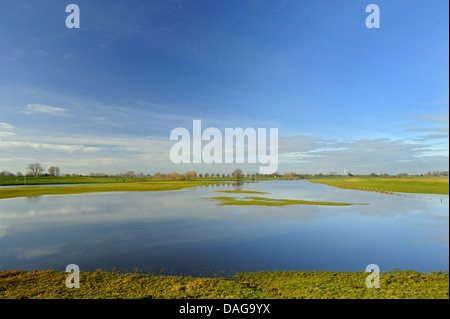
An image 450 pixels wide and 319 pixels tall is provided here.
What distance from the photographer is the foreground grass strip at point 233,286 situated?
10820 millimetres

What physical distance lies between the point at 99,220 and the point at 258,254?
25.1 metres

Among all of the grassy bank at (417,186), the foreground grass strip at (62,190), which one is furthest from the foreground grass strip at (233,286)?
the foreground grass strip at (62,190)

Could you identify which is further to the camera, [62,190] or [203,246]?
[62,190]

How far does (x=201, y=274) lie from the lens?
1417 cm

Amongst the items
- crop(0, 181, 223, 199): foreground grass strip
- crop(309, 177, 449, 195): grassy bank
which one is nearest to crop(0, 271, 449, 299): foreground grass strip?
crop(309, 177, 449, 195): grassy bank

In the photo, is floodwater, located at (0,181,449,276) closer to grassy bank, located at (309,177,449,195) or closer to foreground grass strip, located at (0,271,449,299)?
foreground grass strip, located at (0,271,449,299)

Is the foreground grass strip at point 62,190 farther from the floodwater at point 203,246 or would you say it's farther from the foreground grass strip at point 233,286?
the foreground grass strip at point 233,286

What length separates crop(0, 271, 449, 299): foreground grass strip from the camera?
426 inches

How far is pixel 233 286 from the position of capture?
40.1 feet

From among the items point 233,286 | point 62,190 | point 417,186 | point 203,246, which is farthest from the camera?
point 417,186

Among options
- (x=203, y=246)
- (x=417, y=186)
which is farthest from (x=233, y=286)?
(x=417, y=186)

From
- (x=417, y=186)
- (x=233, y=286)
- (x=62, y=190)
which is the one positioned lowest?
(x=417, y=186)

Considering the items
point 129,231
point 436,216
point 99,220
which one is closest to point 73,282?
point 129,231

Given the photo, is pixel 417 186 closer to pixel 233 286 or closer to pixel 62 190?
pixel 233 286
